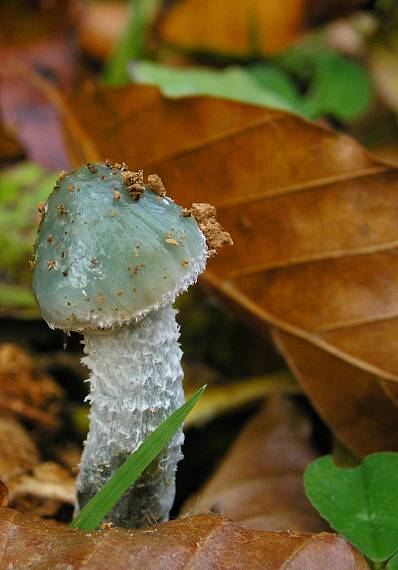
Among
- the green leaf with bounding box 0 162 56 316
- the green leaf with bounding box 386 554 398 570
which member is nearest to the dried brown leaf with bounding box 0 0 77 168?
the green leaf with bounding box 0 162 56 316

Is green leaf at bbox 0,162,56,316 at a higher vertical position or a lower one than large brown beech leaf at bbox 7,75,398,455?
lower

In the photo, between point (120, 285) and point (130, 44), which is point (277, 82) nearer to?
point (130, 44)

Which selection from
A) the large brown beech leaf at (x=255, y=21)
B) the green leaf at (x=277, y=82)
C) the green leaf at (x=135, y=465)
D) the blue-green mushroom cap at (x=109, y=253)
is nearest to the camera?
the blue-green mushroom cap at (x=109, y=253)

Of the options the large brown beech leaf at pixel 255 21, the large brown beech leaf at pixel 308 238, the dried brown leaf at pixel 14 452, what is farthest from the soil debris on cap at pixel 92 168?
the large brown beech leaf at pixel 255 21

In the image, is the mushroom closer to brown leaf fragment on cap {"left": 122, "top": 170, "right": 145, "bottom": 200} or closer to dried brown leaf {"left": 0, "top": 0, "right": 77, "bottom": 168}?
brown leaf fragment on cap {"left": 122, "top": 170, "right": 145, "bottom": 200}

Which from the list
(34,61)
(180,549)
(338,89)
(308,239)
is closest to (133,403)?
(180,549)

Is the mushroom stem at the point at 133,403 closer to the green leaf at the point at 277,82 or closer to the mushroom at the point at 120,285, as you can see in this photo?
the mushroom at the point at 120,285
